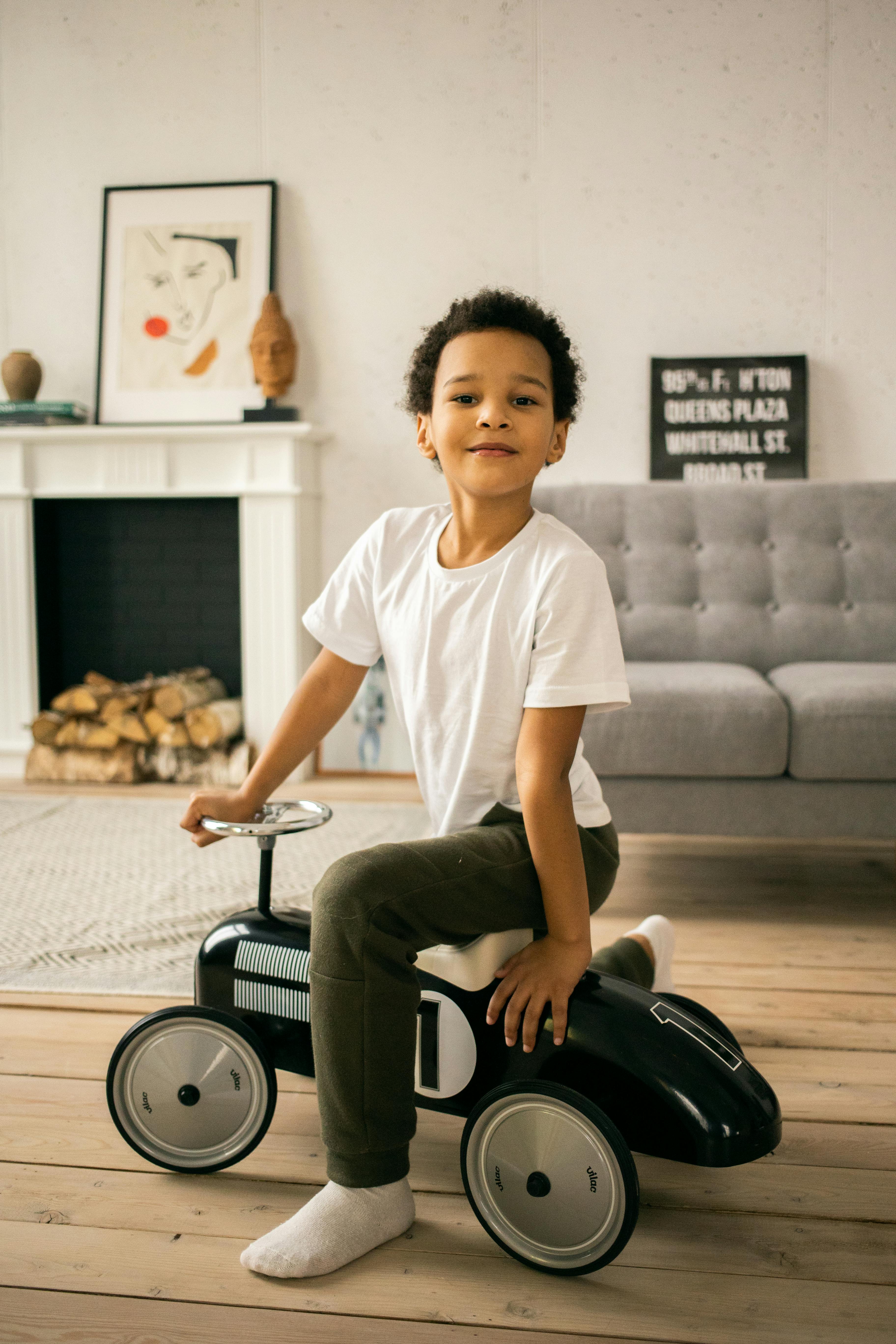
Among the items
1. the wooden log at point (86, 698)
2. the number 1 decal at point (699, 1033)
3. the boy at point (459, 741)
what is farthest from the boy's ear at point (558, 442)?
the wooden log at point (86, 698)

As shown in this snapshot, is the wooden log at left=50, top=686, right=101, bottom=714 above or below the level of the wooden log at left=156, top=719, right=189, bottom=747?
above

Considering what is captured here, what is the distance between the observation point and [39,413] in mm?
3150

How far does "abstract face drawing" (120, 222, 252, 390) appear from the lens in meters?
3.20

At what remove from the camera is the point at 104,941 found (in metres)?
1.81

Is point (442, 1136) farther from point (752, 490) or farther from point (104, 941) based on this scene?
point (752, 490)

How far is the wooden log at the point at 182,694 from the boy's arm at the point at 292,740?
1940 mm

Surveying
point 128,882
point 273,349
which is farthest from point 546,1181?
point 273,349

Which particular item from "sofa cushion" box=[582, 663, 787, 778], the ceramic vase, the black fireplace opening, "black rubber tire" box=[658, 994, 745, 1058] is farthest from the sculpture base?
"black rubber tire" box=[658, 994, 745, 1058]

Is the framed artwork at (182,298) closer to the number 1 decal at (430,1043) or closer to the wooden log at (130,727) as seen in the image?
the wooden log at (130,727)

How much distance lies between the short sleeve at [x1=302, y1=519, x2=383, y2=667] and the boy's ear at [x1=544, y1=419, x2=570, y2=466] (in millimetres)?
217

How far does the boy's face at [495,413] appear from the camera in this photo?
1.08 meters

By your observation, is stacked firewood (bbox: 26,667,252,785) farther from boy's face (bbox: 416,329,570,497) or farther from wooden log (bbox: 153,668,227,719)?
boy's face (bbox: 416,329,570,497)

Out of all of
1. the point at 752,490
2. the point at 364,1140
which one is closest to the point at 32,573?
the point at 752,490

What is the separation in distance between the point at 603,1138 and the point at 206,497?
2697 millimetres
